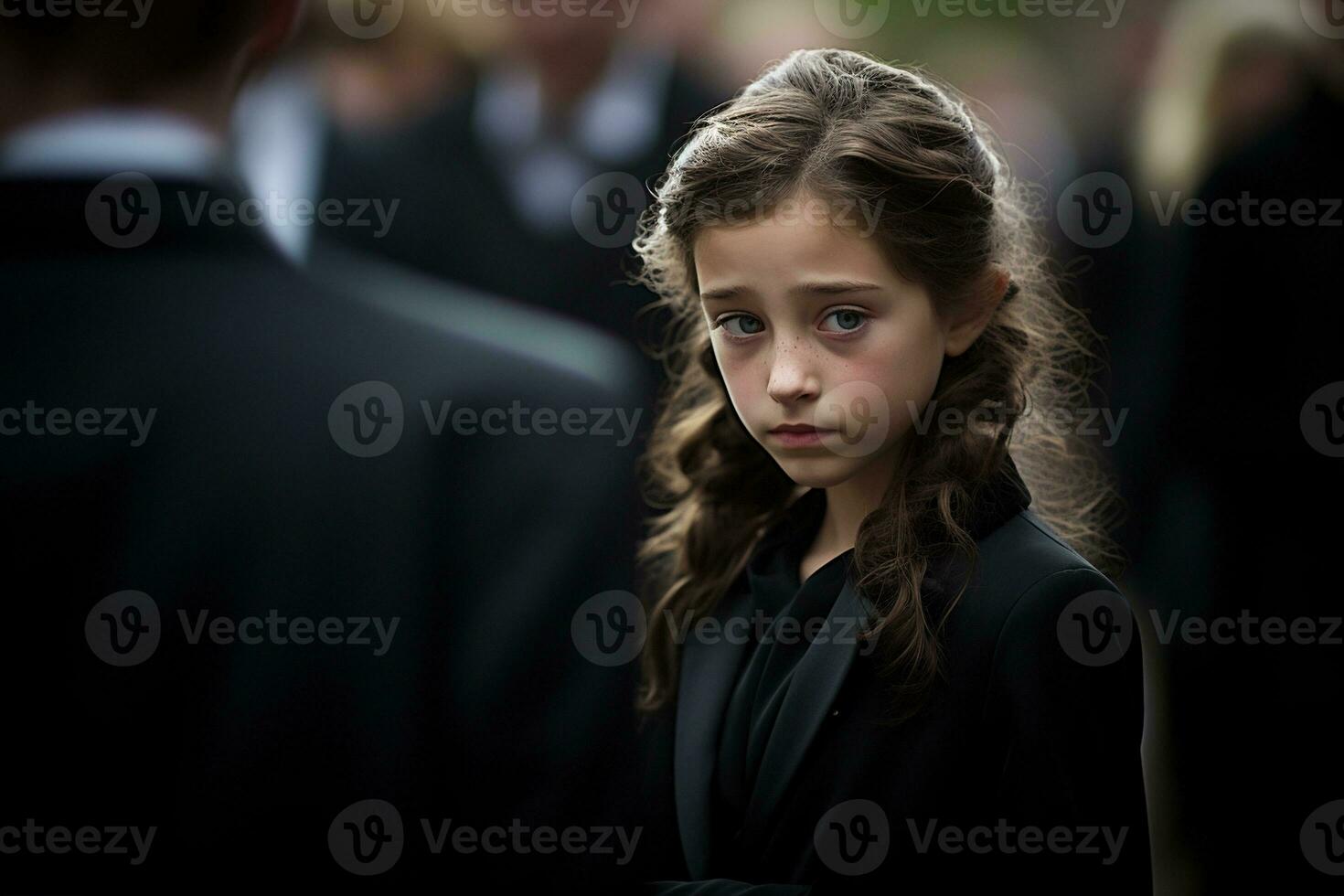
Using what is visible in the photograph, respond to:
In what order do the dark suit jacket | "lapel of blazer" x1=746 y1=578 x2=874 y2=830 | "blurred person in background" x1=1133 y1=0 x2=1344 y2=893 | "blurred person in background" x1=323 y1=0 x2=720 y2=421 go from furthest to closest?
"blurred person in background" x1=323 y1=0 x2=720 y2=421
"blurred person in background" x1=1133 y1=0 x2=1344 y2=893
"lapel of blazer" x1=746 y1=578 x2=874 y2=830
the dark suit jacket

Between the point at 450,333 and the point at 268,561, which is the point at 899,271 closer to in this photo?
the point at 450,333

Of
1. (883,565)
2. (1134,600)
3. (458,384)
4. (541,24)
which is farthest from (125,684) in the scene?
(541,24)

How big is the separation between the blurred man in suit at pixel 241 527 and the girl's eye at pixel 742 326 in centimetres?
20

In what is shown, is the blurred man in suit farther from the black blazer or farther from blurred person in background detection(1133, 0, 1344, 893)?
blurred person in background detection(1133, 0, 1344, 893)

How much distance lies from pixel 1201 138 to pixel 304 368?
220 cm

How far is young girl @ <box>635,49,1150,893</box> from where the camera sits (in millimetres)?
1225

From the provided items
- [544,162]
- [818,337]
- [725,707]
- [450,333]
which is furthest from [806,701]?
[544,162]

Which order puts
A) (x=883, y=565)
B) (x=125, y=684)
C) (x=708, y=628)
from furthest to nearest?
1. (x=708, y=628)
2. (x=883, y=565)
3. (x=125, y=684)

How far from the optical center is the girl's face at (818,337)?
125cm

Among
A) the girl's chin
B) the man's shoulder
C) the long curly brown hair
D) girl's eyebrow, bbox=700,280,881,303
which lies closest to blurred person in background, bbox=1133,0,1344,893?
the long curly brown hair

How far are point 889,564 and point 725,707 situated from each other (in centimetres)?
29

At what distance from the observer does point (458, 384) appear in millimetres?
1169

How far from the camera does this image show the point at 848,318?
1.27 m

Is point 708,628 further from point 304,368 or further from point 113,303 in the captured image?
point 113,303
